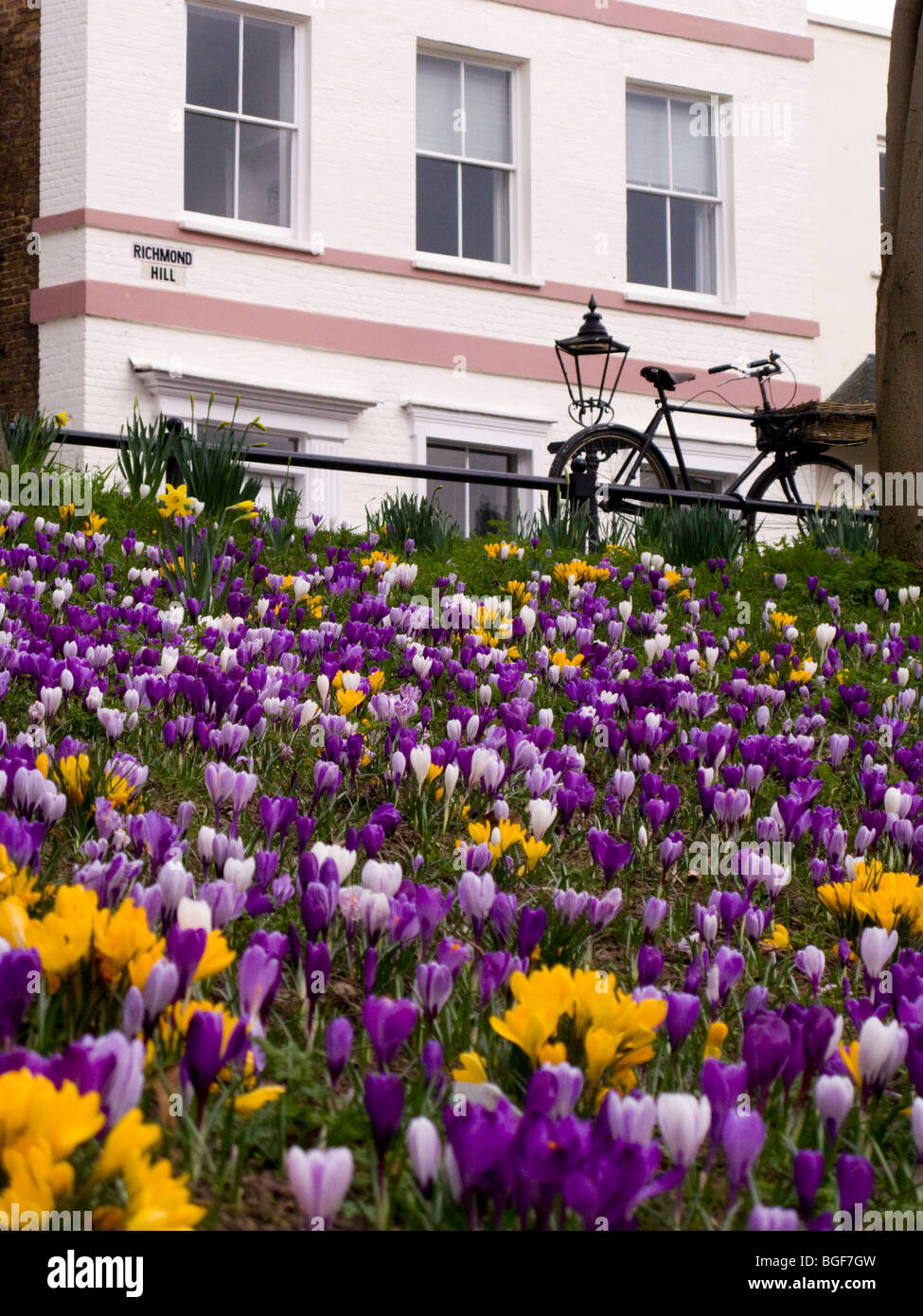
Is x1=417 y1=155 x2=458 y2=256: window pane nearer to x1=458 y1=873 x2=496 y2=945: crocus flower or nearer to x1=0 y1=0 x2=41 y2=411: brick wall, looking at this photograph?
x1=0 y1=0 x2=41 y2=411: brick wall

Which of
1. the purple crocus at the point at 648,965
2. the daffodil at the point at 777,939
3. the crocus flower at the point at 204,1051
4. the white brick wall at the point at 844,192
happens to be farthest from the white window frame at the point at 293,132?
the crocus flower at the point at 204,1051

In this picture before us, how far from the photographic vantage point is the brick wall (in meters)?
15.2

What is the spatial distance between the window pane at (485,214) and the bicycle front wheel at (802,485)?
4.60 m

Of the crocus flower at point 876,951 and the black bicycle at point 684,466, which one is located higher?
the black bicycle at point 684,466

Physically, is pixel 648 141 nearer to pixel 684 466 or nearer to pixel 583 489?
pixel 684 466

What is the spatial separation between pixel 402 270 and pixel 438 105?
237 cm

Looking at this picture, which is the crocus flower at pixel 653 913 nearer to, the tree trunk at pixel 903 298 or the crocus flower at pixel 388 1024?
the crocus flower at pixel 388 1024

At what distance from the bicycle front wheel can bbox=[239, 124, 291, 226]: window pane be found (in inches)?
258

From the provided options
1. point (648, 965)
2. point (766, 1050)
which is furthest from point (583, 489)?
point (766, 1050)

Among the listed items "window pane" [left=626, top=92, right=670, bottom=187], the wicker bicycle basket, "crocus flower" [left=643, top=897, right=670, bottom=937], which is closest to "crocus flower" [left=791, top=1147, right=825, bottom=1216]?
"crocus flower" [left=643, top=897, right=670, bottom=937]

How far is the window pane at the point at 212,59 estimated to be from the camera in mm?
15742

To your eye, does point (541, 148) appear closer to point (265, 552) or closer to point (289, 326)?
point (289, 326)

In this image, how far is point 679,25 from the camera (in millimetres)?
18531

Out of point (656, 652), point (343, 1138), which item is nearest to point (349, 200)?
point (656, 652)
